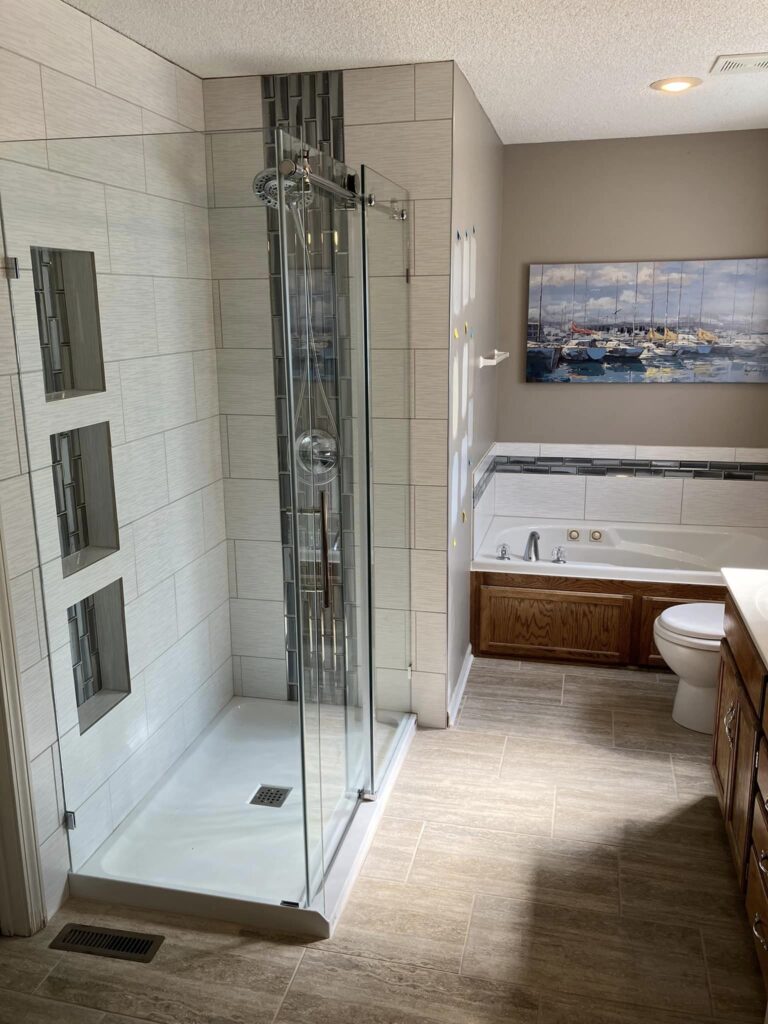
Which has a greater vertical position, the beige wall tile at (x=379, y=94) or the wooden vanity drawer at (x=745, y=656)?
the beige wall tile at (x=379, y=94)

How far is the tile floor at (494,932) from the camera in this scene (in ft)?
7.08

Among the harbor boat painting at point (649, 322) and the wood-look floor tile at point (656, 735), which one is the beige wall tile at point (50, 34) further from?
the wood-look floor tile at point (656, 735)

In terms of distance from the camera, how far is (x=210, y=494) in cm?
290

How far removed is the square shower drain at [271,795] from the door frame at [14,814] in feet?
2.34

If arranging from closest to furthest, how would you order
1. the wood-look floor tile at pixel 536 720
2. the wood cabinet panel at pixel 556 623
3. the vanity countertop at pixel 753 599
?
the vanity countertop at pixel 753 599 → the wood-look floor tile at pixel 536 720 → the wood cabinet panel at pixel 556 623

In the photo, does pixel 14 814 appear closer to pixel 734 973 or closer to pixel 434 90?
pixel 734 973

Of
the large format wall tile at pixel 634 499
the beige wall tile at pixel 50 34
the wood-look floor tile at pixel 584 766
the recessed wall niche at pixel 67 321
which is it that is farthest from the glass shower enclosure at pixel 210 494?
the large format wall tile at pixel 634 499

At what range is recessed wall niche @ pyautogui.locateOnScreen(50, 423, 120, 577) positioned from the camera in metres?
2.39

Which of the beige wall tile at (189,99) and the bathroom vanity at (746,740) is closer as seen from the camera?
the bathroom vanity at (746,740)

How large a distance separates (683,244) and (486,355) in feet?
3.93

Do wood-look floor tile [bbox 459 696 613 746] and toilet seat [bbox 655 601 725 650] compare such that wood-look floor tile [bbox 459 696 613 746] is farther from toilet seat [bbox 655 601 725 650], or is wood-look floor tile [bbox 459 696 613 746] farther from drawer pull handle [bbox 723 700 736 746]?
drawer pull handle [bbox 723 700 736 746]

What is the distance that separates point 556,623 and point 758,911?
6.64ft

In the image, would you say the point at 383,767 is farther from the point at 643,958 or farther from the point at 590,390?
the point at 590,390

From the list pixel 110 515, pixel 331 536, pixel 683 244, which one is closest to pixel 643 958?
pixel 331 536
